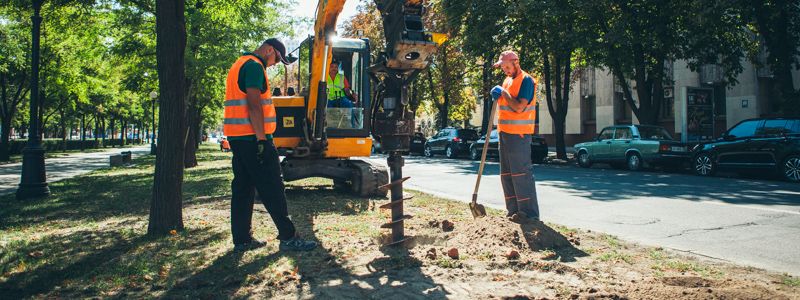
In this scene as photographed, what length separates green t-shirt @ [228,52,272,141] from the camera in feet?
18.1

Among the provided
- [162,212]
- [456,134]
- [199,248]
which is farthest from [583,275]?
[456,134]

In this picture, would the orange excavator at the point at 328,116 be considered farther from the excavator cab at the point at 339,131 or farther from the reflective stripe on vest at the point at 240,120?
the reflective stripe on vest at the point at 240,120

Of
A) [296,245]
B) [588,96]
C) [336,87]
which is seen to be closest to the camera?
[296,245]

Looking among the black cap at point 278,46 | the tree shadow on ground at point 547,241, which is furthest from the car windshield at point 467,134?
the black cap at point 278,46

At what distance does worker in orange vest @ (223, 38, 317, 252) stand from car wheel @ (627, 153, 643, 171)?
577 inches

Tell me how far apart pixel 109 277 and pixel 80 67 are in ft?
97.4

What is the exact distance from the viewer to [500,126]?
665 cm

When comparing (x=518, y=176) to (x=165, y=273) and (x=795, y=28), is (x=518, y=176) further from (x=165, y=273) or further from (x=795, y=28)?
(x=795, y=28)

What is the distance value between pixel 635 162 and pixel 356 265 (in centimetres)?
1507

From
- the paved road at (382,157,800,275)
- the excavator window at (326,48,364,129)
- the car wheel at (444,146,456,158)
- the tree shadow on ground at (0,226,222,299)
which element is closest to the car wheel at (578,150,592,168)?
the paved road at (382,157,800,275)

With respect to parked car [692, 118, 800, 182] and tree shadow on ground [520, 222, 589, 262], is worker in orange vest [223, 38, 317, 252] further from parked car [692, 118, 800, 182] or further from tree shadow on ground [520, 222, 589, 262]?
parked car [692, 118, 800, 182]

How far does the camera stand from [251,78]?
5516mm

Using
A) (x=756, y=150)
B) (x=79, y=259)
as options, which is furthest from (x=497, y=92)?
(x=756, y=150)

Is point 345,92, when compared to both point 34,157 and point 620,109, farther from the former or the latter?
point 620,109
